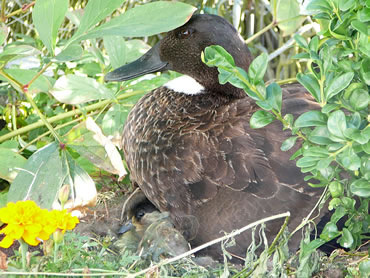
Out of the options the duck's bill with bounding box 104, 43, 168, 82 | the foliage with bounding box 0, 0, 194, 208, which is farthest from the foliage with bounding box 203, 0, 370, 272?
the duck's bill with bounding box 104, 43, 168, 82

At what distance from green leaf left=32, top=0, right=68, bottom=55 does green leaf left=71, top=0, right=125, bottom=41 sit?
0.22ft

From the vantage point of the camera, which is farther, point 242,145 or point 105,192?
point 105,192

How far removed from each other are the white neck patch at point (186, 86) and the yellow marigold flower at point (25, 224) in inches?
50.5

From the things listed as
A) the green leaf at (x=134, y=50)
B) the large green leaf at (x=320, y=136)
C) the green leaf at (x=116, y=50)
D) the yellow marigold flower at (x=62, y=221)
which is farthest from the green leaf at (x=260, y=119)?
the green leaf at (x=134, y=50)

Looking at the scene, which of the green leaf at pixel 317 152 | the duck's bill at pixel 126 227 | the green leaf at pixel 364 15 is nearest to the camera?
the green leaf at pixel 364 15

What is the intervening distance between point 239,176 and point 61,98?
0.69m

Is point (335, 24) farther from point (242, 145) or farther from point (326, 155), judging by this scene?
point (242, 145)

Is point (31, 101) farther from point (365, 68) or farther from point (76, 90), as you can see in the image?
point (365, 68)

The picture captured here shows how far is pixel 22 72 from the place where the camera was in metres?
2.46

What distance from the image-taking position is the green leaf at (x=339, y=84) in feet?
4.29

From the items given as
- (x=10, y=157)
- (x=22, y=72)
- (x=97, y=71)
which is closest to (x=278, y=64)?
(x=97, y=71)

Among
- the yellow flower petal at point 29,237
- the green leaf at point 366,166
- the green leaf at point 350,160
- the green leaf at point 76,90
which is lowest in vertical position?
the green leaf at point 76,90

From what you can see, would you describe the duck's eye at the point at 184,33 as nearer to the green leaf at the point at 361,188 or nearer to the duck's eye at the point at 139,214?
→ the duck's eye at the point at 139,214

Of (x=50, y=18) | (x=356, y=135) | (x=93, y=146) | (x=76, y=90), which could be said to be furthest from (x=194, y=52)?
(x=356, y=135)
